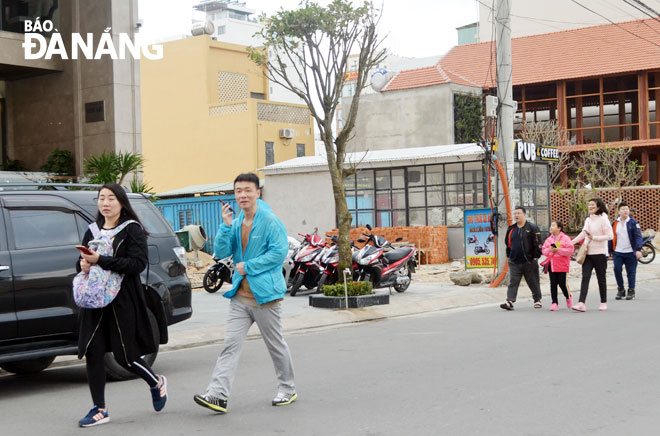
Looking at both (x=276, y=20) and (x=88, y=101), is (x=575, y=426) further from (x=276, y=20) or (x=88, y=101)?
(x=88, y=101)

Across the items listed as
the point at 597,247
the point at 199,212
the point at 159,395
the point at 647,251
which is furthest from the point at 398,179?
the point at 159,395

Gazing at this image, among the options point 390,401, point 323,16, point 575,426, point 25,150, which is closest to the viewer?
point 575,426

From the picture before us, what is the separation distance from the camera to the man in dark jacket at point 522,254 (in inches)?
581

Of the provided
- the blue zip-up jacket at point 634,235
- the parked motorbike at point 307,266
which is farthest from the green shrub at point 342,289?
the blue zip-up jacket at point 634,235

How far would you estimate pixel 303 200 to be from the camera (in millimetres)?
31438

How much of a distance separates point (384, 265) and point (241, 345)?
10.7m

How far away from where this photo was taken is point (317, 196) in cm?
3116

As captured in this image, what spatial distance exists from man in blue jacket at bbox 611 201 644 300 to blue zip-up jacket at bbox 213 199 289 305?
10861 mm

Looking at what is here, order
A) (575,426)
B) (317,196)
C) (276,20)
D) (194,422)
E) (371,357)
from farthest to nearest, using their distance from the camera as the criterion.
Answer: (317,196) → (276,20) → (371,357) → (194,422) → (575,426)

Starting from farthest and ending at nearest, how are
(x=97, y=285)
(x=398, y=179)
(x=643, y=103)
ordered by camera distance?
(x=643, y=103), (x=398, y=179), (x=97, y=285)

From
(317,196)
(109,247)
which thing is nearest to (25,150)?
(317,196)

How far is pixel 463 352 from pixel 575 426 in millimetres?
3749

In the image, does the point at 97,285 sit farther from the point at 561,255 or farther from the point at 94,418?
the point at 561,255

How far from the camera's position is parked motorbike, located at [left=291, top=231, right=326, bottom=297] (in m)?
17.8
